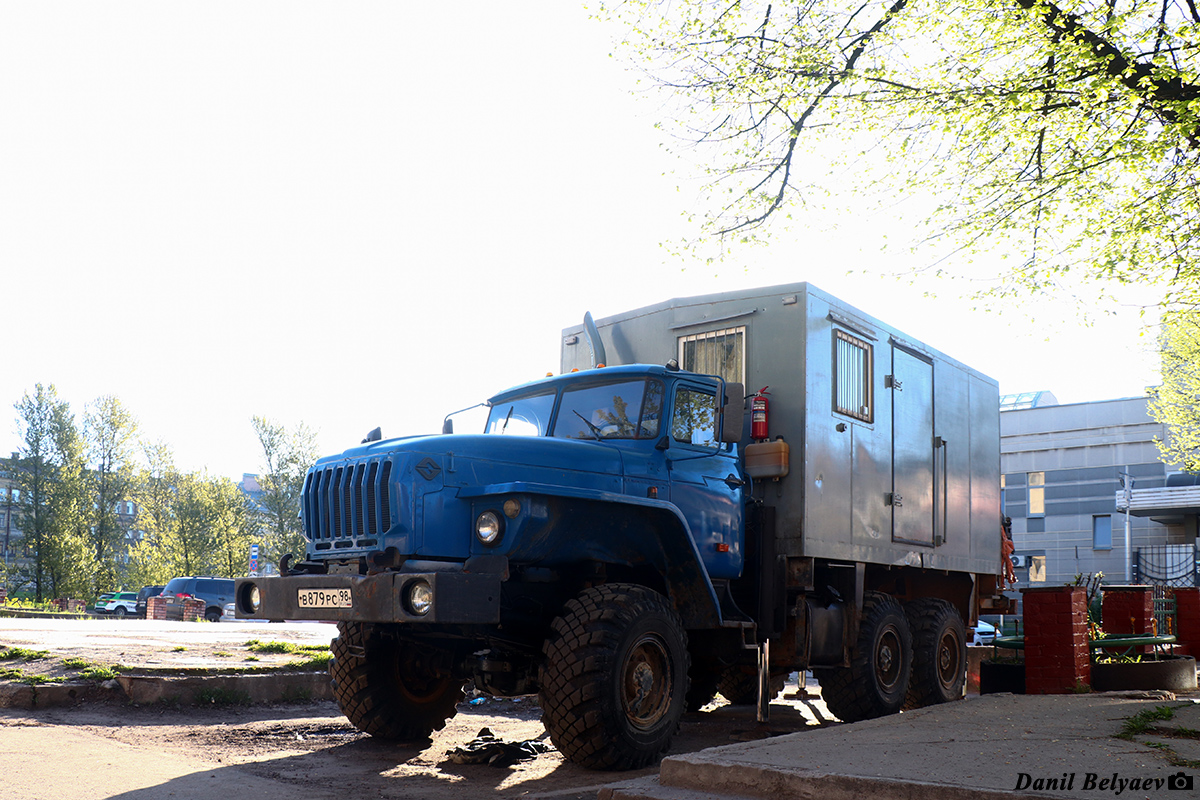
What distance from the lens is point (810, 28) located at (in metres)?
11.9

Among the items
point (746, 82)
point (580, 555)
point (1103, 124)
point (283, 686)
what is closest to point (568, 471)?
point (580, 555)

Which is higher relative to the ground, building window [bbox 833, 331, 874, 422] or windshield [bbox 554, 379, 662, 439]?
building window [bbox 833, 331, 874, 422]

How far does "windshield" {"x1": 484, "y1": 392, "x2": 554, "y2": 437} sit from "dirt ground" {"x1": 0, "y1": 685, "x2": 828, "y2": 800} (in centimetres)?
247

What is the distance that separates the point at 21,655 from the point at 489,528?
7.32m

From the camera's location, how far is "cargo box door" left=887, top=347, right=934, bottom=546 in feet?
34.1

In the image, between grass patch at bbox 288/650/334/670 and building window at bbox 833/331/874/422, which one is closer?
building window at bbox 833/331/874/422

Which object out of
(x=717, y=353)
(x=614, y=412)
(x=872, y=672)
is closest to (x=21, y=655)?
(x=614, y=412)

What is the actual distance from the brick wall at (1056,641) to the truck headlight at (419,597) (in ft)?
20.9

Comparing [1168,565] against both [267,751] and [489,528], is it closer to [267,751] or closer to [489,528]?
[489,528]

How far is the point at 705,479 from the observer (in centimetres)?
811

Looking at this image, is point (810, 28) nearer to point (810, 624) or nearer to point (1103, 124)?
point (1103, 124)

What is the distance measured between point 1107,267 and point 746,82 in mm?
5016

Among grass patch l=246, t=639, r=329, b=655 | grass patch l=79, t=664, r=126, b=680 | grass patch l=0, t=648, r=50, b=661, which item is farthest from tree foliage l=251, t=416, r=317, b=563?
grass patch l=79, t=664, r=126, b=680

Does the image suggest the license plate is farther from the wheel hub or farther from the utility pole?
the utility pole
